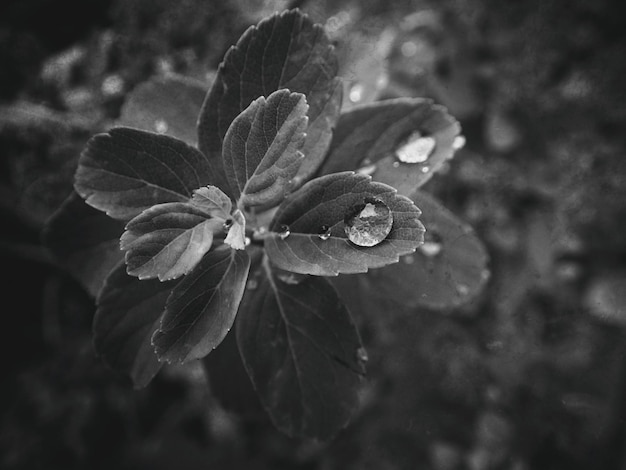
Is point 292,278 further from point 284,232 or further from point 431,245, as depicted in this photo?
point 431,245

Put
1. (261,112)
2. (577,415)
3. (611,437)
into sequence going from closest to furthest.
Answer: (261,112) < (611,437) < (577,415)

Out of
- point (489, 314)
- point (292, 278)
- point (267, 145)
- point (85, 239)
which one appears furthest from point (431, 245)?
point (489, 314)

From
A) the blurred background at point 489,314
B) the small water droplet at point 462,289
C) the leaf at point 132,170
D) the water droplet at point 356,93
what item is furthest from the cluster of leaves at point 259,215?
the blurred background at point 489,314

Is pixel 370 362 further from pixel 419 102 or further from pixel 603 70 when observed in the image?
pixel 603 70

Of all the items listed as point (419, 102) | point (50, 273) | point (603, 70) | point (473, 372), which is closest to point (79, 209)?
point (419, 102)

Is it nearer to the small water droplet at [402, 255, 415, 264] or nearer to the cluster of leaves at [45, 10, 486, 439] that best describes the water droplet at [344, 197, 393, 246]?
the cluster of leaves at [45, 10, 486, 439]
